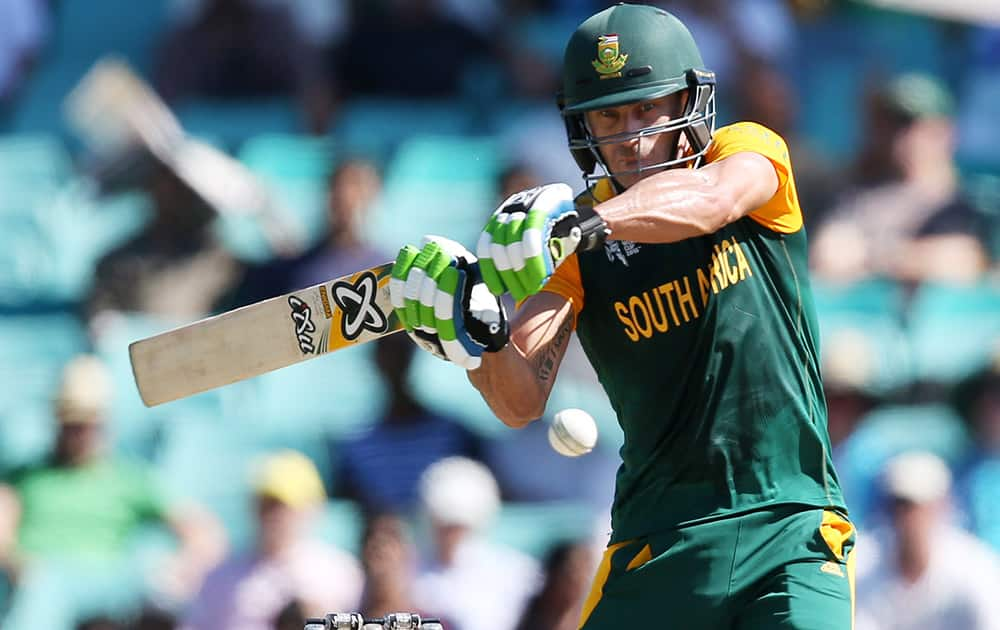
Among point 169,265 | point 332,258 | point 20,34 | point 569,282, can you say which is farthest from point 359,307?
point 20,34

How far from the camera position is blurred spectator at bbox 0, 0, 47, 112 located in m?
7.48

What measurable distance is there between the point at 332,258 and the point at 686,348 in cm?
377

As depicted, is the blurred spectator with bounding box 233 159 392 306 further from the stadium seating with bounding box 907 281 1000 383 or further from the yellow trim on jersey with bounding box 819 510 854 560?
the yellow trim on jersey with bounding box 819 510 854 560

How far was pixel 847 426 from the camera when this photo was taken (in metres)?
6.46

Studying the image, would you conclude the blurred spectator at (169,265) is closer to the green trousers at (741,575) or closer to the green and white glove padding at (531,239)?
the green trousers at (741,575)

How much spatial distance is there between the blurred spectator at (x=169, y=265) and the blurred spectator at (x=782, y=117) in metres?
2.55

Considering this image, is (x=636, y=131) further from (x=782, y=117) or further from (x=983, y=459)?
(x=782, y=117)

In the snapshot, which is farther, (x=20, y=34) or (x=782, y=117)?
(x=20, y=34)

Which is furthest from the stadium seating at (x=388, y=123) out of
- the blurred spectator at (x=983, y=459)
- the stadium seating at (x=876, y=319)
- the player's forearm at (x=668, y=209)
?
the player's forearm at (x=668, y=209)

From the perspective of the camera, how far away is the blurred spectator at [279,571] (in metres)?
5.91

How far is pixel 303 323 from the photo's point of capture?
329 centimetres

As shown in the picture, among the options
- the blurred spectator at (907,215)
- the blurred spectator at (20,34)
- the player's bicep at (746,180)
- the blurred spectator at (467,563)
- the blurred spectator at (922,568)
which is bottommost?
the blurred spectator at (922,568)

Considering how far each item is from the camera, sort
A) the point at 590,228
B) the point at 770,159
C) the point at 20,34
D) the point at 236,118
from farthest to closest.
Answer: the point at 20,34 → the point at 236,118 → the point at 770,159 → the point at 590,228

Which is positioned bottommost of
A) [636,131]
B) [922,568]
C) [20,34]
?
[922,568]
